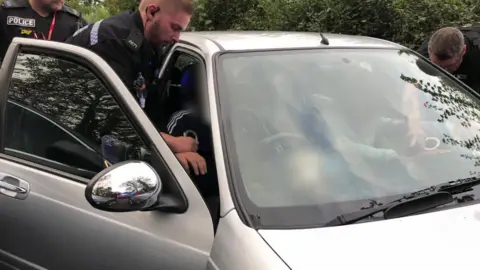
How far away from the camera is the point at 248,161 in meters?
2.24

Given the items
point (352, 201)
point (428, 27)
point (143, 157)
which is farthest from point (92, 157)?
point (428, 27)

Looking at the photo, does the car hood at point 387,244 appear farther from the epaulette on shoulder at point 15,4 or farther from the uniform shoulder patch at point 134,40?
the epaulette on shoulder at point 15,4

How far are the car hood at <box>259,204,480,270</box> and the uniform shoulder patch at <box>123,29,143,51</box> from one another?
143 cm

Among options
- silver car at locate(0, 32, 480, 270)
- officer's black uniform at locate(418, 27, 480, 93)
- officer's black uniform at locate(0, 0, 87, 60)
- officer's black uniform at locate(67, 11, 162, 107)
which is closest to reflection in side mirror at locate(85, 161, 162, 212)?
silver car at locate(0, 32, 480, 270)

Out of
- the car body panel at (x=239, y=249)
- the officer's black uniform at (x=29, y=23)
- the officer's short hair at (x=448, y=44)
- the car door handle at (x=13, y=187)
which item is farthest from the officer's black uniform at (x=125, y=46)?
the officer's short hair at (x=448, y=44)

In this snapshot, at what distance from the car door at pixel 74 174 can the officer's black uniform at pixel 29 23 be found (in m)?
1.47

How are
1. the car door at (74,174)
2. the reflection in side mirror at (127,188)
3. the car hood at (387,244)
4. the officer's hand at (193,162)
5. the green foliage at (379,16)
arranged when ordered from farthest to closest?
the green foliage at (379,16), the officer's hand at (193,162), the car door at (74,174), the reflection in side mirror at (127,188), the car hood at (387,244)

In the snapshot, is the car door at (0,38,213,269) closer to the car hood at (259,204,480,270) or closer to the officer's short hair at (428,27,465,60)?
the car hood at (259,204,480,270)

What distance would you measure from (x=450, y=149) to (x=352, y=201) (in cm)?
67

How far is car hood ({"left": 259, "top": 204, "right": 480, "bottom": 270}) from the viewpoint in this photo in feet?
5.85

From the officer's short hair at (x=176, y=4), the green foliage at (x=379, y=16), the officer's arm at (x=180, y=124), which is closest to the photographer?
the officer's arm at (x=180, y=124)

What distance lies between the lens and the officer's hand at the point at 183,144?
244 cm

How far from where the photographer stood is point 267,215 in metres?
2.04

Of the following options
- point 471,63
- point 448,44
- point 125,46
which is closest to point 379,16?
point 471,63
